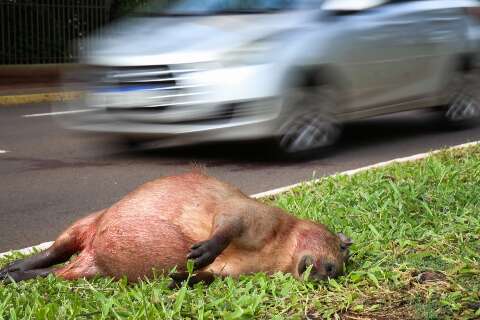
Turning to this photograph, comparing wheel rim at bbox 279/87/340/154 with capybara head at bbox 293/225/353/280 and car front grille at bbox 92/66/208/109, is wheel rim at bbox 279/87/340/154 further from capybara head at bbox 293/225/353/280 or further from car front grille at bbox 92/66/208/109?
capybara head at bbox 293/225/353/280

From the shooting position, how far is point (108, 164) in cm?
949

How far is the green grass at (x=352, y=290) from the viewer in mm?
4023

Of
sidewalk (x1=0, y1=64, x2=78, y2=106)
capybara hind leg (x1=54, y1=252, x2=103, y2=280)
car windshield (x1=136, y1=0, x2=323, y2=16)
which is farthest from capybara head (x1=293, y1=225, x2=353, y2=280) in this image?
sidewalk (x1=0, y1=64, x2=78, y2=106)

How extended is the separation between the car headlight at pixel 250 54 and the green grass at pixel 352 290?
3616 mm

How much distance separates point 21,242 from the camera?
249 inches

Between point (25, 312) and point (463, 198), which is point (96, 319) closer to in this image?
point (25, 312)

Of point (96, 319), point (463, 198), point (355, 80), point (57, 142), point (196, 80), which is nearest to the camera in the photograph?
point (96, 319)

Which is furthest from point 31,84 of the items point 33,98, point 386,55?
point 386,55

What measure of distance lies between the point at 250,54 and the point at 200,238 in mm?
5057

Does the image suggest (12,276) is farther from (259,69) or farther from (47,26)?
(47,26)

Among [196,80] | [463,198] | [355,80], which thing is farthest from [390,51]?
[463,198]

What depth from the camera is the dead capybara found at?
436 cm

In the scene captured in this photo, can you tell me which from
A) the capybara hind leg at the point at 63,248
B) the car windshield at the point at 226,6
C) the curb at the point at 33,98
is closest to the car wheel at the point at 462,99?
the car windshield at the point at 226,6

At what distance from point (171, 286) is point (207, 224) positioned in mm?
339
